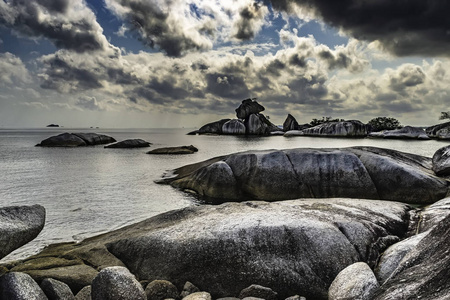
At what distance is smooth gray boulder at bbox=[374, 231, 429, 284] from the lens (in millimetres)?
5653

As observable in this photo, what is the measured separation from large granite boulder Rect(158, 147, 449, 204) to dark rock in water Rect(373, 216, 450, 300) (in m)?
8.79

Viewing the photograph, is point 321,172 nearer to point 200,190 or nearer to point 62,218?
point 200,190

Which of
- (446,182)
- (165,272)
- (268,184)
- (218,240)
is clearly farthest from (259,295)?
(446,182)

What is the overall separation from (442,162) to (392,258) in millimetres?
11370

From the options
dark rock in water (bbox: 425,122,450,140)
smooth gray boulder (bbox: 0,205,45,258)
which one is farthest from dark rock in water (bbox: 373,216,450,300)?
dark rock in water (bbox: 425,122,450,140)

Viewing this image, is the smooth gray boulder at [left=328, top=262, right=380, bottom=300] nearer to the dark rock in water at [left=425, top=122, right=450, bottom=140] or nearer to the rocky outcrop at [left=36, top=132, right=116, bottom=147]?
the rocky outcrop at [left=36, top=132, right=116, bottom=147]

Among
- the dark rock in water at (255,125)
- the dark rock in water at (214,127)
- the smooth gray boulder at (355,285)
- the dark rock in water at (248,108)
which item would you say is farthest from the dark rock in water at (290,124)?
the smooth gray boulder at (355,285)

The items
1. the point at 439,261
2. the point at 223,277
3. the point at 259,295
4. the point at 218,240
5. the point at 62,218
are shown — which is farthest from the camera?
the point at 62,218

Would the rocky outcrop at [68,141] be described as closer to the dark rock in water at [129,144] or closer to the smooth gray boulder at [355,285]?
the dark rock in water at [129,144]

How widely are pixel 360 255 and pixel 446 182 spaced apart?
949cm

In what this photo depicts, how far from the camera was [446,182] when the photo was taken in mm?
12648

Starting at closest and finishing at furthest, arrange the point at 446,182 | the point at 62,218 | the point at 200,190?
the point at 62,218 < the point at 446,182 < the point at 200,190

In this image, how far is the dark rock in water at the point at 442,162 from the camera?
540 inches

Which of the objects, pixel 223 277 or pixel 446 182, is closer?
pixel 223 277
